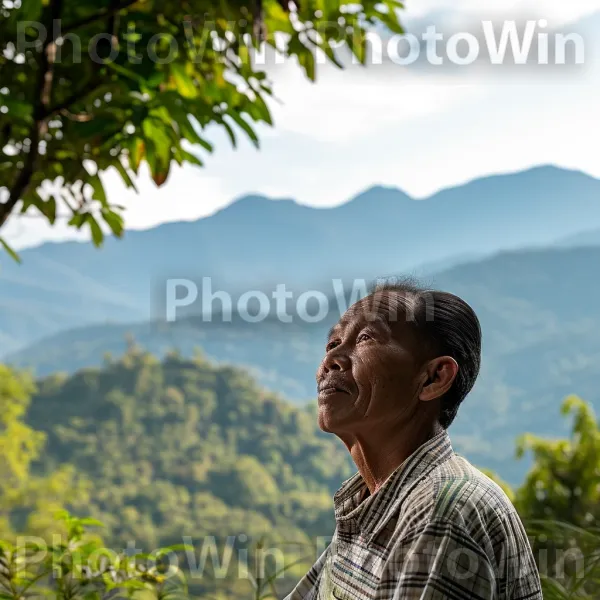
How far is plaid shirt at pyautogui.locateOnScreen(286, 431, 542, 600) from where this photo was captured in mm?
675

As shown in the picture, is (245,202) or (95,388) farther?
(245,202)

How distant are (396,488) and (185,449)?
21464mm

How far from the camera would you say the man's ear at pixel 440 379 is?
Answer: 802 millimetres

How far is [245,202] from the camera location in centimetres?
4016

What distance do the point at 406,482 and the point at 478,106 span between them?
31562 millimetres

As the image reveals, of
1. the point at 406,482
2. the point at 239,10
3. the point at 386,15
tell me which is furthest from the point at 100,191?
the point at 406,482

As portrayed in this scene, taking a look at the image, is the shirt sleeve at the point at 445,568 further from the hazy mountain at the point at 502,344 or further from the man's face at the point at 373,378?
the hazy mountain at the point at 502,344

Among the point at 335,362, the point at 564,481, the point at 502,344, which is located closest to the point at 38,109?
the point at 335,362

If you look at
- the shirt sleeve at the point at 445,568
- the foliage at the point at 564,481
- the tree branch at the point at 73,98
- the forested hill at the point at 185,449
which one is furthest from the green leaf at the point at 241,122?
the forested hill at the point at 185,449

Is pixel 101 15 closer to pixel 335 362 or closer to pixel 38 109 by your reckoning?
pixel 38 109

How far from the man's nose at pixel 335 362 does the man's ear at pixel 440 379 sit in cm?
8

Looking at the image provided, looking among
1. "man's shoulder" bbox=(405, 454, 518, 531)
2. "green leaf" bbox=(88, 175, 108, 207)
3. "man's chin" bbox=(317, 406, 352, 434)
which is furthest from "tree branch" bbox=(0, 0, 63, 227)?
"man's shoulder" bbox=(405, 454, 518, 531)

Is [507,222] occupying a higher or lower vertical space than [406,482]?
higher

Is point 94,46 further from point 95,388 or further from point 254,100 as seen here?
point 95,388
